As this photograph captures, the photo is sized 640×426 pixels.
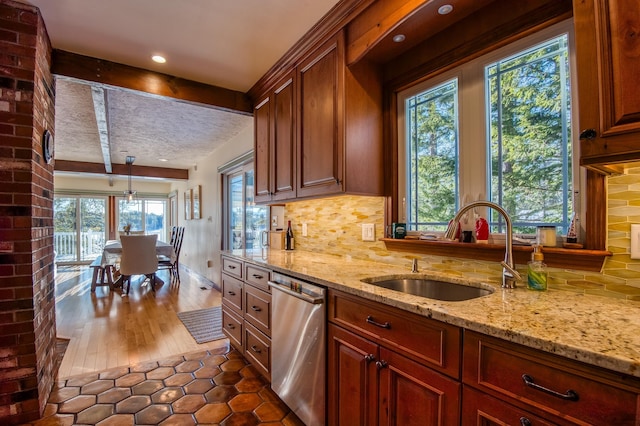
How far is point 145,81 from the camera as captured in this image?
2578mm

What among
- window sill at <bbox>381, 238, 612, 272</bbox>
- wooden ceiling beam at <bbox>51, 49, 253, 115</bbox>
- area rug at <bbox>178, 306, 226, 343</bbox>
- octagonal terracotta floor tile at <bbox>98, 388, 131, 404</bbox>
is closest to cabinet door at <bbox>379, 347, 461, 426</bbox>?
window sill at <bbox>381, 238, 612, 272</bbox>

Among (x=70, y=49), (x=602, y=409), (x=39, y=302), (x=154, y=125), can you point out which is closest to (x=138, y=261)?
(x=154, y=125)

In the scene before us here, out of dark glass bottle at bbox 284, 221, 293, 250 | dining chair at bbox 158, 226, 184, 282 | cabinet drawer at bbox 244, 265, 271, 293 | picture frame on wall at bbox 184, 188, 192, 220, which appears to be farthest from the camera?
picture frame on wall at bbox 184, 188, 192, 220

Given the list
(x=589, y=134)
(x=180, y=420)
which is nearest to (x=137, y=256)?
(x=180, y=420)

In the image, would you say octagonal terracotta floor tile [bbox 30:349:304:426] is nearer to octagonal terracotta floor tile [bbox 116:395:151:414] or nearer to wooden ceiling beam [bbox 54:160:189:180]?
octagonal terracotta floor tile [bbox 116:395:151:414]

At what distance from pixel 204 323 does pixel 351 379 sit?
256 cm

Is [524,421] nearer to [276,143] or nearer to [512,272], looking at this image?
[512,272]

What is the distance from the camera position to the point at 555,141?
53.2 inches

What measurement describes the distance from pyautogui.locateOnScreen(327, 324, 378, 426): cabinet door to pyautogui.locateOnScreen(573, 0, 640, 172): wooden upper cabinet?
3.42 ft

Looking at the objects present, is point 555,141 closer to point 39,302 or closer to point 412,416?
point 412,416

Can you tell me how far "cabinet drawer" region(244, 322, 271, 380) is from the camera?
6.89 ft

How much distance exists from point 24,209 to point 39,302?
2.03ft

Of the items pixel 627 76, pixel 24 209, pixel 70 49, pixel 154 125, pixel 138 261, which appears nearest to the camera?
pixel 627 76

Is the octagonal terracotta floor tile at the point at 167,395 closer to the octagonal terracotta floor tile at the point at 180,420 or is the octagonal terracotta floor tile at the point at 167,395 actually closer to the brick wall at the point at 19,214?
the octagonal terracotta floor tile at the point at 180,420
